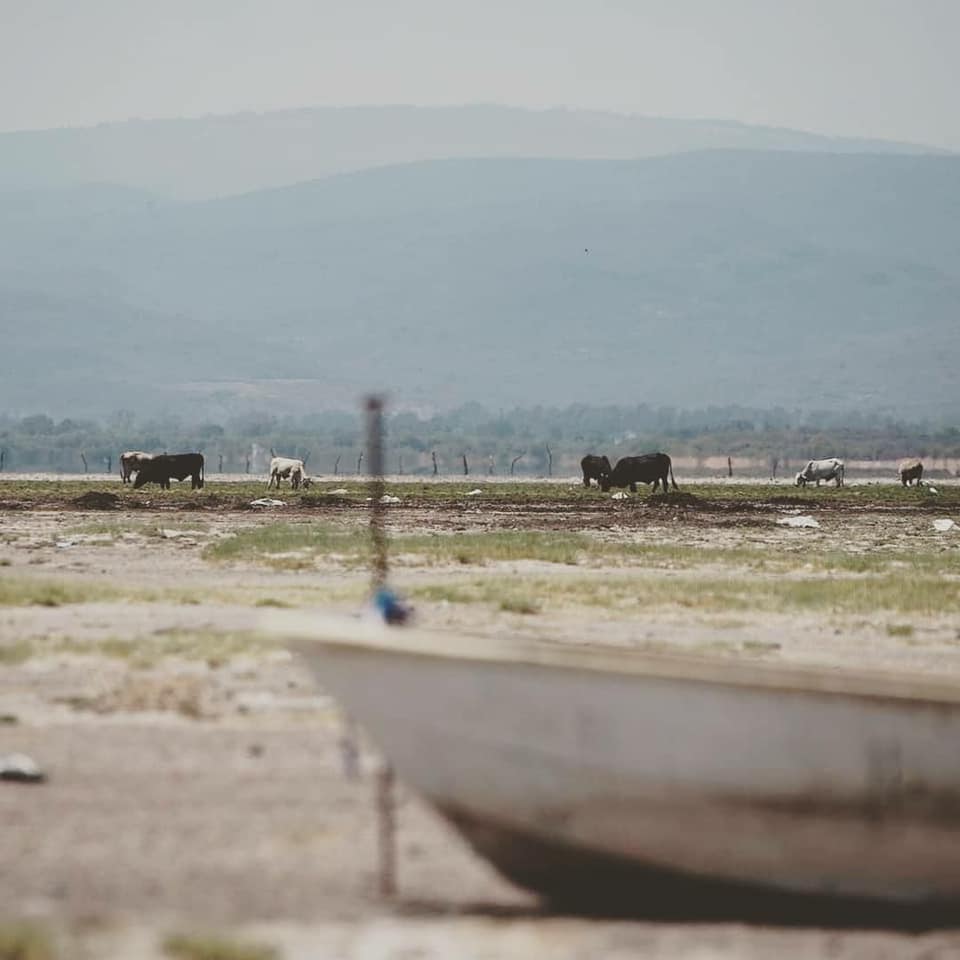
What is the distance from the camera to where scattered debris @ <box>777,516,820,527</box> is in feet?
171

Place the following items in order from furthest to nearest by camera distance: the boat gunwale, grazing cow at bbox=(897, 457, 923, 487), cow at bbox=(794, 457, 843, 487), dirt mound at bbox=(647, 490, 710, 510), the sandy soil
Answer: cow at bbox=(794, 457, 843, 487) < grazing cow at bbox=(897, 457, 923, 487) < dirt mound at bbox=(647, 490, 710, 510) < the sandy soil < the boat gunwale

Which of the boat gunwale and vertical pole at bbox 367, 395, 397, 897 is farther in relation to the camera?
vertical pole at bbox 367, 395, 397, 897

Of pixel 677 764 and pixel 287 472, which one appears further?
pixel 287 472

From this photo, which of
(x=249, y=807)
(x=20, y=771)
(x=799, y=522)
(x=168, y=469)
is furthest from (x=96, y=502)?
(x=249, y=807)

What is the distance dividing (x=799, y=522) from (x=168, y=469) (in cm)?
3340

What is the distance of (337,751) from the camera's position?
1483cm

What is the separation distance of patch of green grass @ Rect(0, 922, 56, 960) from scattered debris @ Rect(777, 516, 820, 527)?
42.9 m

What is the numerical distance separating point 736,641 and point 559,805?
1206 cm

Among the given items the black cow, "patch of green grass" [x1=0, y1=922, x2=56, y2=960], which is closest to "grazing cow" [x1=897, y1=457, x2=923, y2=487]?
the black cow

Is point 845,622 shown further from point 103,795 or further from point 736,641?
point 103,795

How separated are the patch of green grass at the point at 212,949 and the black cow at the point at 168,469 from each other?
222 ft

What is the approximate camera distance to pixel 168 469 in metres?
79.8

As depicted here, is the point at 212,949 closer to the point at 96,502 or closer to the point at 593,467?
the point at 96,502

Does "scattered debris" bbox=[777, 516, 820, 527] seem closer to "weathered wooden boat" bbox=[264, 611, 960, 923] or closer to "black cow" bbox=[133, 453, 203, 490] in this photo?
"black cow" bbox=[133, 453, 203, 490]
